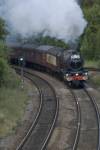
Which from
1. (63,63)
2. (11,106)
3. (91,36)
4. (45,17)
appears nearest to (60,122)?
(11,106)

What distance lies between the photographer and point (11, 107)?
95.3 feet

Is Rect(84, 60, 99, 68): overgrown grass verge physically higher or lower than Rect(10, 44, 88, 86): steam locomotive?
lower

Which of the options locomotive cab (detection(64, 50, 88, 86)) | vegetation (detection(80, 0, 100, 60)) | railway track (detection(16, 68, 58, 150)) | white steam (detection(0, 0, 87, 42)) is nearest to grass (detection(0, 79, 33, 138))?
railway track (detection(16, 68, 58, 150))

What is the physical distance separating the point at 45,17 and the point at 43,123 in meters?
21.5

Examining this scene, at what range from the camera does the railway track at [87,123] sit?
22250mm

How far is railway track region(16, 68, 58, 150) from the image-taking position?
22586 mm

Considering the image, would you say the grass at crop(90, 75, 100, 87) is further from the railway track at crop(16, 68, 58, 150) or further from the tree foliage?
the tree foliage

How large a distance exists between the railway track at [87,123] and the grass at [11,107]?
3.69m

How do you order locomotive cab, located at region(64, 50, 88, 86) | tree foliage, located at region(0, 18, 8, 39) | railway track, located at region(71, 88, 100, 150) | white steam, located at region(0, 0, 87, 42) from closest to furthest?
railway track, located at region(71, 88, 100, 150) < tree foliage, located at region(0, 18, 8, 39) < locomotive cab, located at region(64, 50, 88, 86) < white steam, located at region(0, 0, 87, 42)

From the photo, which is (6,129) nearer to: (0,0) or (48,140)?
(48,140)

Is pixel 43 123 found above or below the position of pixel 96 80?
above

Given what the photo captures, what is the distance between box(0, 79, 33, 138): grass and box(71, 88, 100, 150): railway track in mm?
3694

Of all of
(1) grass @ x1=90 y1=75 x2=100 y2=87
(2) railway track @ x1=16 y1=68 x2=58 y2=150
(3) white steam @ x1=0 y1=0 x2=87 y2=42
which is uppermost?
Result: (3) white steam @ x1=0 y1=0 x2=87 y2=42

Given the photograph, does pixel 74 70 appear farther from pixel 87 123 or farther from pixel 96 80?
pixel 87 123
